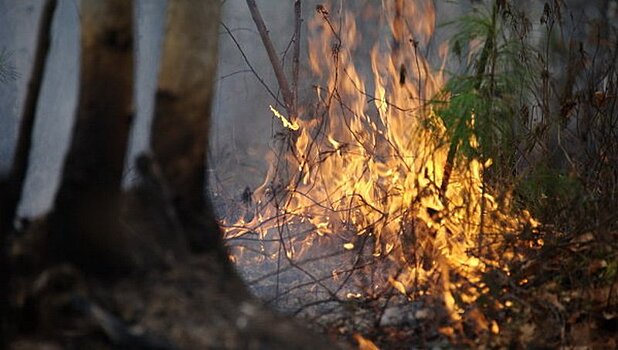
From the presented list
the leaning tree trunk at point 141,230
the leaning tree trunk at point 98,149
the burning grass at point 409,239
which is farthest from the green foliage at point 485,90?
the leaning tree trunk at point 98,149

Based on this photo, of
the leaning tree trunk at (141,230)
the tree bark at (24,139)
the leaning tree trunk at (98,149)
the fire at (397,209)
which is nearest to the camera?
the leaning tree trunk at (141,230)

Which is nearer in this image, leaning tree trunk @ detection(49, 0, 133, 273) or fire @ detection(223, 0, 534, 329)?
leaning tree trunk @ detection(49, 0, 133, 273)

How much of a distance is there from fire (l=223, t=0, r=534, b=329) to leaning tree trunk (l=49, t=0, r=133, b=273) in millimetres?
2197

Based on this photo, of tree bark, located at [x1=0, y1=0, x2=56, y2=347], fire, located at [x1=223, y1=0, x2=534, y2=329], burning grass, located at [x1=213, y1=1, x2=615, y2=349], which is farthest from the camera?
fire, located at [x1=223, y1=0, x2=534, y2=329]

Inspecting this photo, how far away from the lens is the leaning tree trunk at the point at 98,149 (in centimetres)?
340

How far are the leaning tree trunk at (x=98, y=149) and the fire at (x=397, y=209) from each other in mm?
2197

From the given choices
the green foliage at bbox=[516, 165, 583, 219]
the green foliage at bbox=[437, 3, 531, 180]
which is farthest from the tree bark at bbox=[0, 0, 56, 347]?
the green foliage at bbox=[516, 165, 583, 219]

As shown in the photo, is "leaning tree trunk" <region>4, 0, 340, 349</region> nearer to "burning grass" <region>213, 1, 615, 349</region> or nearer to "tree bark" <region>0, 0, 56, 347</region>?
"tree bark" <region>0, 0, 56, 347</region>

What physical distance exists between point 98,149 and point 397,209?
129 inches

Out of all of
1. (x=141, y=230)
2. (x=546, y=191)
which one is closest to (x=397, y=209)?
(x=546, y=191)

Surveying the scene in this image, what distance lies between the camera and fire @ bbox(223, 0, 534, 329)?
18.0 ft

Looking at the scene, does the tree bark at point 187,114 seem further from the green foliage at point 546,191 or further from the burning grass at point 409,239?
the green foliage at point 546,191

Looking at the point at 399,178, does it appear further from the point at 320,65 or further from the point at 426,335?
the point at 320,65

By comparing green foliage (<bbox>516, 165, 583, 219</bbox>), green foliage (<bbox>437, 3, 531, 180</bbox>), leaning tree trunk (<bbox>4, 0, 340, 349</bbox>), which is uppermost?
green foliage (<bbox>437, 3, 531, 180</bbox>)
